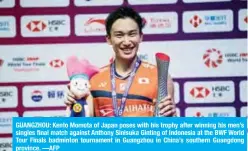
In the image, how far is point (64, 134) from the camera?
5.92ft

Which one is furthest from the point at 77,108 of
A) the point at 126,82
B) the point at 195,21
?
the point at 195,21

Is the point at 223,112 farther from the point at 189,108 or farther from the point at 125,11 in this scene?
the point at 125,11

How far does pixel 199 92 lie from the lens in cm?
301

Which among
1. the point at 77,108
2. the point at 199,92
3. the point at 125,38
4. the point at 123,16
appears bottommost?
the point at 77,108

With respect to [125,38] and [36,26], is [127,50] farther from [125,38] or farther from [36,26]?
[36,26]

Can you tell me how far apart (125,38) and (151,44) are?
282 millimetres

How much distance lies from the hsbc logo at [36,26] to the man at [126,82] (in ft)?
1.59

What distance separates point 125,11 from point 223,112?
0.95 metres

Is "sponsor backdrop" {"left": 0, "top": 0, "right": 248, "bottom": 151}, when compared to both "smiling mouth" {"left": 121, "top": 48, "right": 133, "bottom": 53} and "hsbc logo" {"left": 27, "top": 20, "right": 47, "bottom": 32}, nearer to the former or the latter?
"hsbc logo" {"left": 27, "top": 20, "right": 47, "bottom": 32}

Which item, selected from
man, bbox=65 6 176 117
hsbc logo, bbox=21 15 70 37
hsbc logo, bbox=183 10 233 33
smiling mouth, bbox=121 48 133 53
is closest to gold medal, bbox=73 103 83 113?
man, bbox=65 6 176 117

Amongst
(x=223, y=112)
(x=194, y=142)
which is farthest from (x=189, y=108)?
(x=194, y=142)

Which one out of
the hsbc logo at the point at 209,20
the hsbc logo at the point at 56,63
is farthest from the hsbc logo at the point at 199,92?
the hsbc logo at the point at 56,63

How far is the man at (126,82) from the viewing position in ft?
9.05

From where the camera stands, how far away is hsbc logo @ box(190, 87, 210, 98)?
9.84 ft
